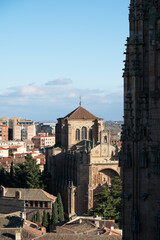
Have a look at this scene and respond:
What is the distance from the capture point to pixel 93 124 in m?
72.9

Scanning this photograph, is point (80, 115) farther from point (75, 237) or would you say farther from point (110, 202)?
point (75, 237)

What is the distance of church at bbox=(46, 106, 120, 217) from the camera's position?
192 ft

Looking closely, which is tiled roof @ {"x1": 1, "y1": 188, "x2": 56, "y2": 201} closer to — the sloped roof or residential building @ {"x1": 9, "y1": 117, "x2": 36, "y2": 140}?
the sloped roof

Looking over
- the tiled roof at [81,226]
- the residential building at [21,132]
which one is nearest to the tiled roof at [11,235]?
the tiled roof at [81,226]

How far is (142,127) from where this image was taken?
459 inches

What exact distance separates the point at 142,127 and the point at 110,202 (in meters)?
42.9

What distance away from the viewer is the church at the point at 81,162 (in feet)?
192

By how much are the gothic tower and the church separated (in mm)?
46120

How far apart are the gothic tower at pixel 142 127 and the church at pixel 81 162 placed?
4612 centimetres

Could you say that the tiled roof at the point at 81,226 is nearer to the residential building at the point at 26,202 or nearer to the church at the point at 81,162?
the residential building at the point at 26,202

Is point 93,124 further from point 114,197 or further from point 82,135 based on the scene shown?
point 114,197

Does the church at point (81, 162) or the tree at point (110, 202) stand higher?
the church at point (81, 162)

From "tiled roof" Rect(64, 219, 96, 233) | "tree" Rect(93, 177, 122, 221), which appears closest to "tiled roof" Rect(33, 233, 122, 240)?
"tiled roof" Rect(64, 219, 96, 233)

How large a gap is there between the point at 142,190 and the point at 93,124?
2407 inches
